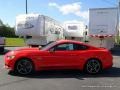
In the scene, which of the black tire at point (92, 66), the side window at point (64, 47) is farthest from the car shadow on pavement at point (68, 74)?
the side window at point (64, 47)

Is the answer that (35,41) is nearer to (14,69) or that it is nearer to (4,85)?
(14,69)

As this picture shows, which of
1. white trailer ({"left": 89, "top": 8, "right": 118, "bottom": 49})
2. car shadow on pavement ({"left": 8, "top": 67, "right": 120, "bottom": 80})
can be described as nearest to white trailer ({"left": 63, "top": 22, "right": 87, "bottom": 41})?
white trailer ({"left": 89, "top": 8, "right": 118, "bottom": 49})

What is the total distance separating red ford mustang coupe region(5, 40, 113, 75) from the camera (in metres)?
12.6

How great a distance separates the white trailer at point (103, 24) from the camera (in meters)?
23.3

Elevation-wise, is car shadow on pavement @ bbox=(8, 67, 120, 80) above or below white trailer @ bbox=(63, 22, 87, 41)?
below

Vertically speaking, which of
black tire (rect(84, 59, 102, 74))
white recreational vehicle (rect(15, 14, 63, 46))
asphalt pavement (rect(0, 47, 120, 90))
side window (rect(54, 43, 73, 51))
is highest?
white recreational vehicle (rect(15, 14, 63, 46))

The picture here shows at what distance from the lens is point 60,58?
41.9 ft

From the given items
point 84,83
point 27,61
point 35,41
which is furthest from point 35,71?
point 35,41

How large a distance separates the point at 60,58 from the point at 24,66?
4.58ft

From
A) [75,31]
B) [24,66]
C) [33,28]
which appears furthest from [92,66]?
[75,31]

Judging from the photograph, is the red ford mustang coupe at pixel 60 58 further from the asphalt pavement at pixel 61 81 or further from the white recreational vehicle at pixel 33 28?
the white recreational vehicle at pixel 33 28

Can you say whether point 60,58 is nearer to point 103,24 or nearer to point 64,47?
point 64,47

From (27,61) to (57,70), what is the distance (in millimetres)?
1403

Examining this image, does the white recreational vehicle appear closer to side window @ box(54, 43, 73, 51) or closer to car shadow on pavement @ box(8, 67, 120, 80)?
car shadow on pavement @ box(8, 67, 120, 80)
